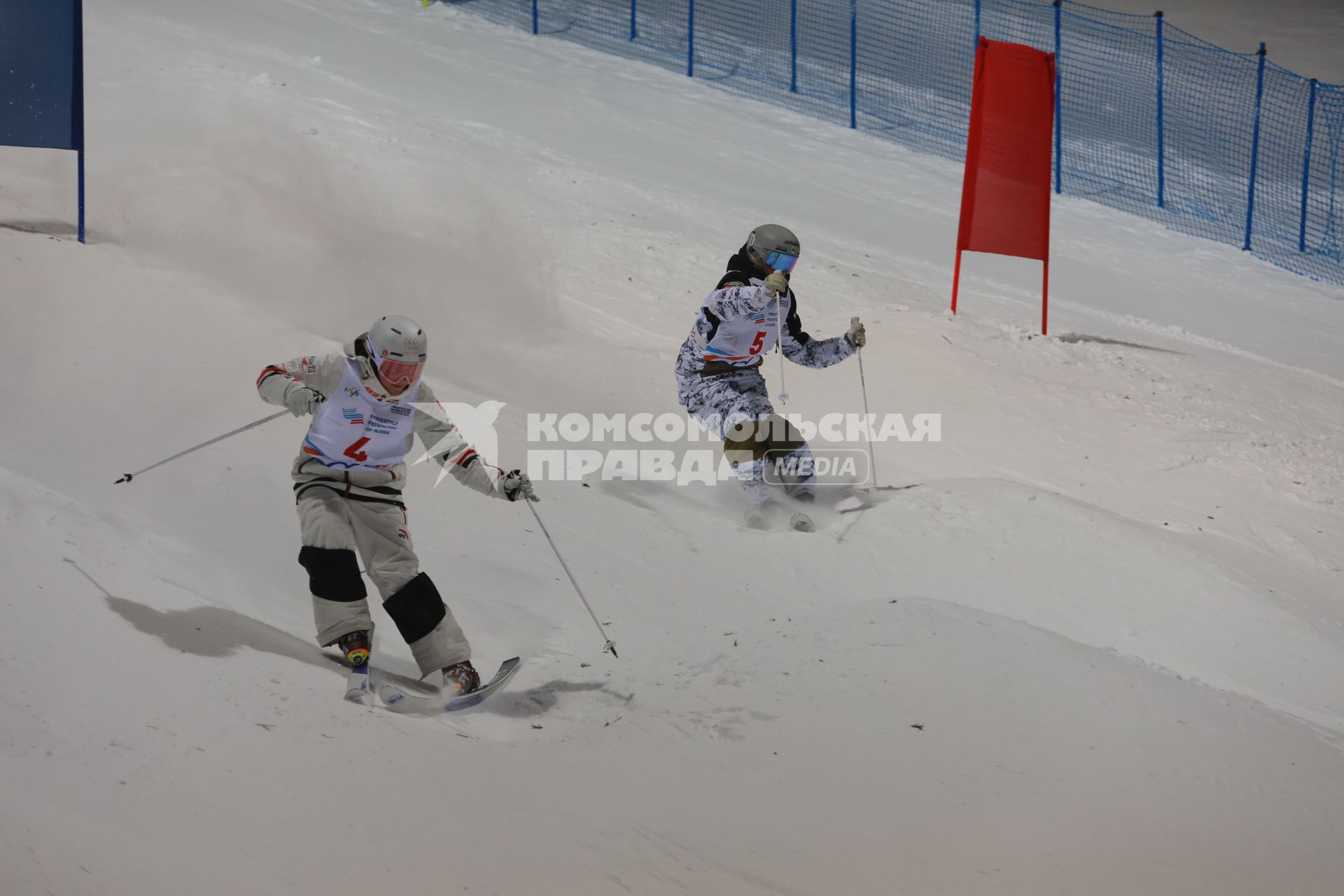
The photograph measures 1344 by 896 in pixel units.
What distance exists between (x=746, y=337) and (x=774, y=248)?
0.58 meters

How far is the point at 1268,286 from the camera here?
14883 mm

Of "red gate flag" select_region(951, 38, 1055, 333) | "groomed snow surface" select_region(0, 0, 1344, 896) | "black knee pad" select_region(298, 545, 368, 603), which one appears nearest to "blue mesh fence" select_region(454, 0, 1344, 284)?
"groomed snow surface" select_region(0, 0, 1344, 896)

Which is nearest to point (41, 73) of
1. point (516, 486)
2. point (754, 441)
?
point (754, 441)

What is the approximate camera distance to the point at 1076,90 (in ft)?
63.5

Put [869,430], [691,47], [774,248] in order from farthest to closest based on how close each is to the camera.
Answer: [691,47], [869,430], [774,248]

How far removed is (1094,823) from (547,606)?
3082 millimetres

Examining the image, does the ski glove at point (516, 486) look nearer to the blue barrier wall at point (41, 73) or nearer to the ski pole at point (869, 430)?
the ski pole at point (869, 430)

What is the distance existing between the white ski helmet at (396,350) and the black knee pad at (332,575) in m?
0.74

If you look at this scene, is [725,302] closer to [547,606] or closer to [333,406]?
[547,606]

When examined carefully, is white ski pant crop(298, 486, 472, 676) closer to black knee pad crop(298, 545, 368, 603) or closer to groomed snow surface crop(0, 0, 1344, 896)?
black knee pad crop(298, 545, 368, 603)

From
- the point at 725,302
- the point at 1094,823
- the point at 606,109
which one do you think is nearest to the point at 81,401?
the point at 725,302

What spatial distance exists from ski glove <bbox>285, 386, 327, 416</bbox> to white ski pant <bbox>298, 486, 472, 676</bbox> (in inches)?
14.4

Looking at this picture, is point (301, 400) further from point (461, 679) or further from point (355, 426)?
point (461, 679)

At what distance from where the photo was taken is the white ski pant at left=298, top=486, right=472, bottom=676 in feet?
17.0
